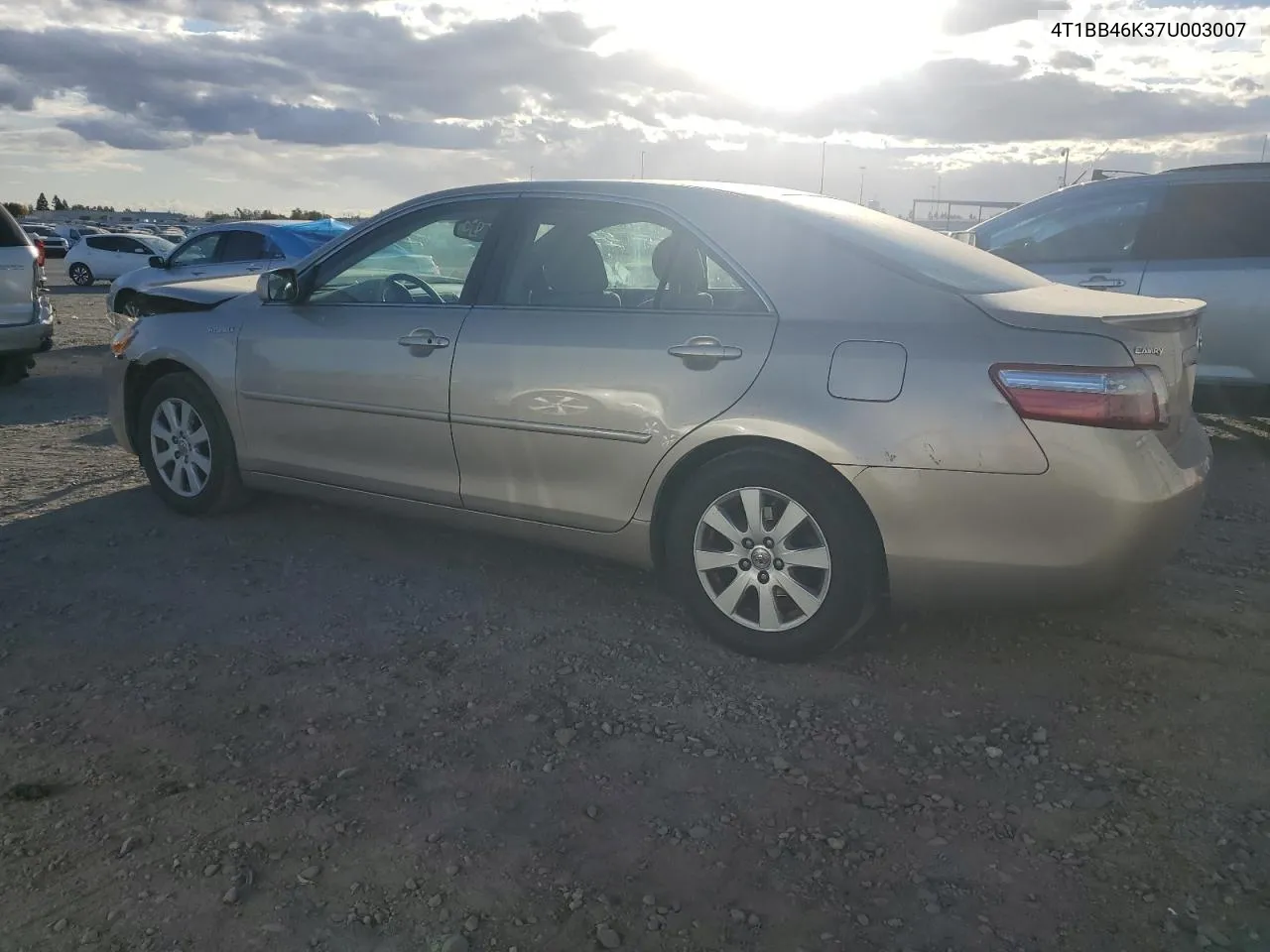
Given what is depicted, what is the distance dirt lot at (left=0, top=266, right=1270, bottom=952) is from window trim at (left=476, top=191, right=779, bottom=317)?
119 cm

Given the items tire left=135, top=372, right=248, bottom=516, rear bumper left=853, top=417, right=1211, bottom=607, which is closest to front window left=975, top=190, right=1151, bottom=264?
rear bumper left=853, top=417, right=1211, bottom=607

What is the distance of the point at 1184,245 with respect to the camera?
7.21 meters

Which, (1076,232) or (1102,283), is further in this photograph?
(1076,232)

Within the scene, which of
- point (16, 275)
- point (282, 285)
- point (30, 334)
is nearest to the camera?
point (282, 285)

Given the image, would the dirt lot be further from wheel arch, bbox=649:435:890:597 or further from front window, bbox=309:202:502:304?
front window, bbox=309:202:502:304

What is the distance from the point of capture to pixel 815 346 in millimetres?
3613

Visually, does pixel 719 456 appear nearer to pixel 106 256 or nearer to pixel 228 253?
pixel 228 253

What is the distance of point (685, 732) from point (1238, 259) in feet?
18.8

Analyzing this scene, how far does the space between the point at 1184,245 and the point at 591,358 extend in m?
5.11

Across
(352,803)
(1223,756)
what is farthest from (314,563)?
(1223,756)

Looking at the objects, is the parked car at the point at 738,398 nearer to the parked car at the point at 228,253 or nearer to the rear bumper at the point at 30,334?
A: the rear bumper at the point at 30,334

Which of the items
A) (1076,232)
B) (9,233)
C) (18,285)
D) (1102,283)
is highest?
(1076,232)

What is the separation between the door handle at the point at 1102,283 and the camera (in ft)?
23.6

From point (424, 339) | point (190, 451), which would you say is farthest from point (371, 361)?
point (190, 451)
